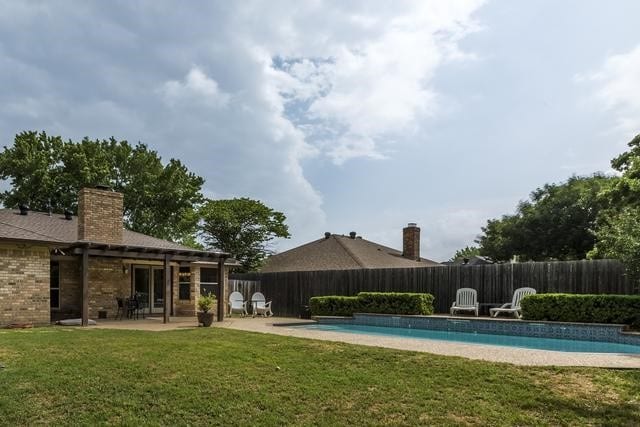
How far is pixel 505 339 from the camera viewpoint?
12953 mm

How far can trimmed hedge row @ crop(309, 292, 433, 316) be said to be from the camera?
17.3 metres

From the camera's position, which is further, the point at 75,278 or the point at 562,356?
the point at 75,278

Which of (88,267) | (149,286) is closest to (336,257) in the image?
(149,286)

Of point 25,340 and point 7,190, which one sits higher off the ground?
point 7,190

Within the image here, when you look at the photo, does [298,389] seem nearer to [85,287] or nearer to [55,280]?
[85,287]

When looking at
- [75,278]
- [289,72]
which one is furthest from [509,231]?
[75,278]

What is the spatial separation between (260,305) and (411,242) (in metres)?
12.3

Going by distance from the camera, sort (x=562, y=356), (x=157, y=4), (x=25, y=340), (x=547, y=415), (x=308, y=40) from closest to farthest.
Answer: (x=547, y=415), (x=562, y=356), (x=25, y=340), (x=157, y=4), (x=308, y=40)

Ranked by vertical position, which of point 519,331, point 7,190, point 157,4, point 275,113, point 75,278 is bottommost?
point 519,331

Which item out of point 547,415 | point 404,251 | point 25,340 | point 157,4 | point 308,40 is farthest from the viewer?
point 404,251

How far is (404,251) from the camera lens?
31.1m

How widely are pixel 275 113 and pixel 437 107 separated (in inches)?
209

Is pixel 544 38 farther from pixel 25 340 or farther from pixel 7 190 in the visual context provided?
pixel 7 190

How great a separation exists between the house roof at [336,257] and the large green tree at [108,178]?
6610mm
